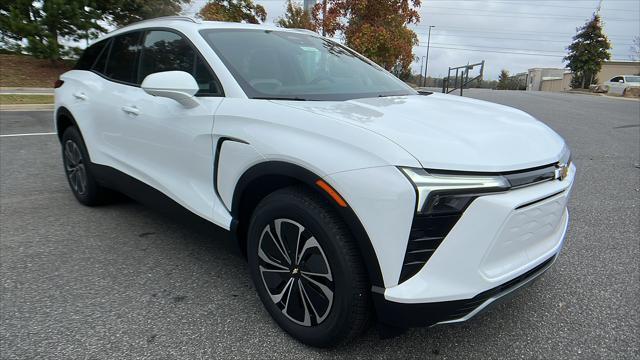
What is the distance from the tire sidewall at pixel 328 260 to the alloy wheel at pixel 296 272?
0.03 m

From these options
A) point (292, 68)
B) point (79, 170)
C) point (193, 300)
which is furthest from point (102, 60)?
point (193, 300)

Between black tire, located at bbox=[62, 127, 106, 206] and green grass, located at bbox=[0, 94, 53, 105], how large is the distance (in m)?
9.52

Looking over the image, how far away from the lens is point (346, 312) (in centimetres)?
191

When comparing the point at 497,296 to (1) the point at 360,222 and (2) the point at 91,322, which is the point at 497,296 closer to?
(1) the point at 360,222

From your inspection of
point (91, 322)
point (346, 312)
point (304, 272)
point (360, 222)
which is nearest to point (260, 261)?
point (304, 272)

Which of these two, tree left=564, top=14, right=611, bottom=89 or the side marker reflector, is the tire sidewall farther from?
tree left=564, top=14, right=611, bottom=89

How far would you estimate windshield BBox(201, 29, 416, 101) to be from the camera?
8.32 ft

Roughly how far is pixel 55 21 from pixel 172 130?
17124 millimetres

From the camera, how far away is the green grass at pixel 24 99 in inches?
470

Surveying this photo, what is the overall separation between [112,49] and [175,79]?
1802 millimetres

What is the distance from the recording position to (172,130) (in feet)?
8.87

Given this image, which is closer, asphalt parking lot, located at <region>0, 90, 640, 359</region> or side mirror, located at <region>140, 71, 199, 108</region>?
asphalt parking lot, located at <region>0, 90, 640, 359</region>

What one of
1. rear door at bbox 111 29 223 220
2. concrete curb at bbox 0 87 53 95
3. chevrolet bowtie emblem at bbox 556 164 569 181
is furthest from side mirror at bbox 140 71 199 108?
concrete curb at bbox 0 87 53 95

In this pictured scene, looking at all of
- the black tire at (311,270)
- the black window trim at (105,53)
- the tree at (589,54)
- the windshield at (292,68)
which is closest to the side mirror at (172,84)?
the windshield at (292,68)
